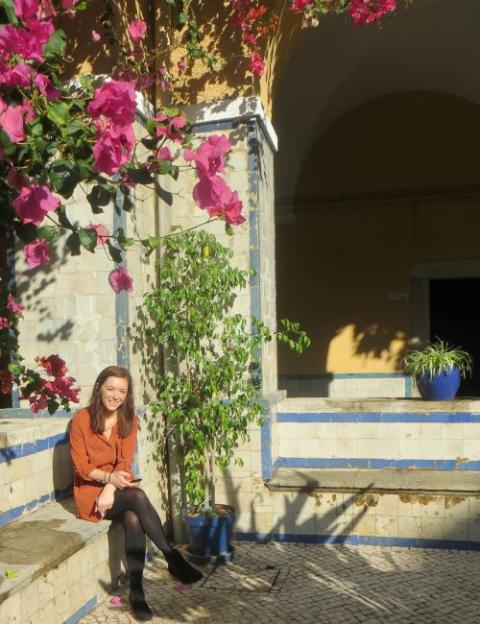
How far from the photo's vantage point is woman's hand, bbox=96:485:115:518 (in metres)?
3.45

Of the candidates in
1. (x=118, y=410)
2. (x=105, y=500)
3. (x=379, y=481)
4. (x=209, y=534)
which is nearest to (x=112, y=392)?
(x=118, y=410)

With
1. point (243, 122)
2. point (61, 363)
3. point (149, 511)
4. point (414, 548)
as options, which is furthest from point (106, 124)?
point (414, 548)

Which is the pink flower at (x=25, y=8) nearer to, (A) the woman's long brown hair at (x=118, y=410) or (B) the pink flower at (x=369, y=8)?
(A) the woman's long brown hair at (x=118, y=410)

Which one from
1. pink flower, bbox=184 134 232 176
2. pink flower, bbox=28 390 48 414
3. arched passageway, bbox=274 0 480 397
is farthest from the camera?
arched passageway, bbox=274 0 480 397

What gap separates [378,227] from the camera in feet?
27.0

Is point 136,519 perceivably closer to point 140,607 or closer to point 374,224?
point 140,607

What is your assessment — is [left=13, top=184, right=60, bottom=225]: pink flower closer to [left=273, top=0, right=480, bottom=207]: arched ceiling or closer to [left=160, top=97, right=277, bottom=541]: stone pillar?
[left=160, top=97, right=277, bottom=541]: stone pillar

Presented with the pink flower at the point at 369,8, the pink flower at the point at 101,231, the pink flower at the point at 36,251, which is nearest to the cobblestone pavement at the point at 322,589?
the pink flower at the point at 101,231

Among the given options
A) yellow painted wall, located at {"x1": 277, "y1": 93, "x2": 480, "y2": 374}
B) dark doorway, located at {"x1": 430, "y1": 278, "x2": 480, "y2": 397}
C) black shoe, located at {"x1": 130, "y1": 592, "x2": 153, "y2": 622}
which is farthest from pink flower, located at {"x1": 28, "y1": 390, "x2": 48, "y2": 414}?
dark doorway, located at {"x1": 430, "y1": 278, "x2": 480, "y2": 397}

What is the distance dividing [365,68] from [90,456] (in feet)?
18.4

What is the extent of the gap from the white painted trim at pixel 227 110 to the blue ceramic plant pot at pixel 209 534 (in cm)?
285

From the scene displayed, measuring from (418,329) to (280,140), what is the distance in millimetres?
3001

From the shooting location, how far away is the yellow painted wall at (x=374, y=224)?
8008 millimetres

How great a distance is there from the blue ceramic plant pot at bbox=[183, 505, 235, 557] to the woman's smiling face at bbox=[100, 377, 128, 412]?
110 centimetres
